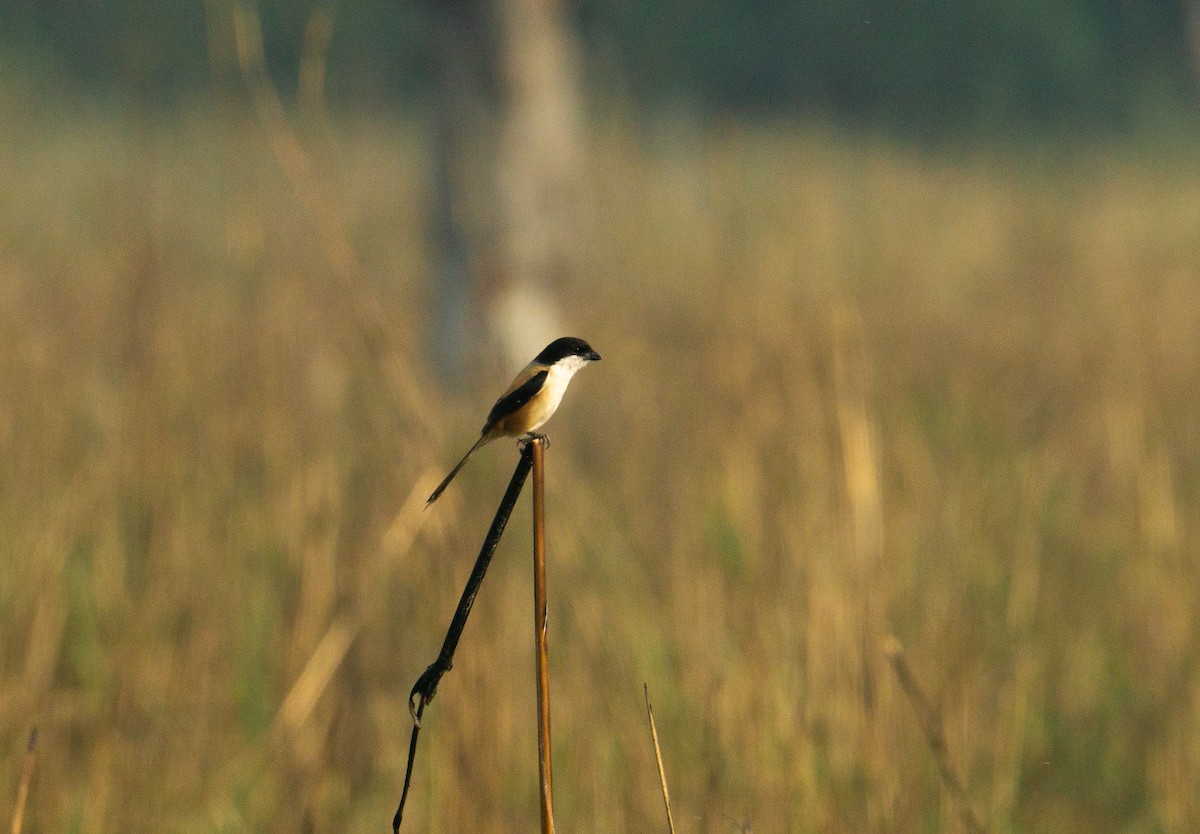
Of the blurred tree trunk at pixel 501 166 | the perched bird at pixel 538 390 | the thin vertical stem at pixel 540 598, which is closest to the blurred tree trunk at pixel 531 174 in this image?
the blurred tree trunk at pixel 501 166

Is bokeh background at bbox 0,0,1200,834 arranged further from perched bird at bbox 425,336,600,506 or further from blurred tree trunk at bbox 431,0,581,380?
perched bird at bbox 425,336,600,506

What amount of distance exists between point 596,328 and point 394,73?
6603 millimetres

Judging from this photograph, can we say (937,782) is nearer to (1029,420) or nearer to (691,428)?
(691,428)

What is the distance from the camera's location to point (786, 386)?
117 inches

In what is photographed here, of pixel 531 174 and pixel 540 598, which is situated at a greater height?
pixel 531 174

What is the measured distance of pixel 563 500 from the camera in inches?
106

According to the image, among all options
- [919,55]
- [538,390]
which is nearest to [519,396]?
[538,390]

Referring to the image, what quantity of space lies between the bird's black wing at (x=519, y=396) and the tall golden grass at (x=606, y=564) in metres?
0.39

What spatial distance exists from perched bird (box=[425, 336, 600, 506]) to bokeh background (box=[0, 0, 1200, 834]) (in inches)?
13.1

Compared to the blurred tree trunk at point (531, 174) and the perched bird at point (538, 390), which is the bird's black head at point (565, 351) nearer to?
the perched bird at point (538, 390)

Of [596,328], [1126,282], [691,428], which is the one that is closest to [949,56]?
[1126,282]

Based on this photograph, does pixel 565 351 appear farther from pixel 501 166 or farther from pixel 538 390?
pixel 501 166

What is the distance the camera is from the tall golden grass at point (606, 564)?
1.93 meters

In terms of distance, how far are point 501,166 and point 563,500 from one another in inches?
98.8
